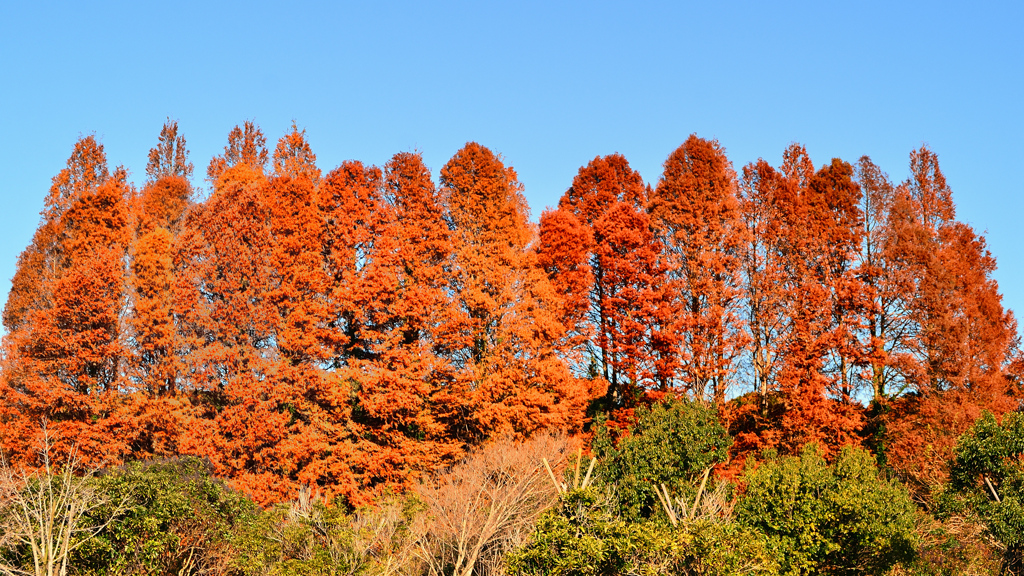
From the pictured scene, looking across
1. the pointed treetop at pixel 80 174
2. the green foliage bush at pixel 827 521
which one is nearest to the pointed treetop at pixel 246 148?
the pointed treetop at pixel 80 174

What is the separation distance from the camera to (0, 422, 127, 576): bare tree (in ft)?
53.2

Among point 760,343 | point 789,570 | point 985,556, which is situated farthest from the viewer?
point 760,343

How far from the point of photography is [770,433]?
2764 centimetres

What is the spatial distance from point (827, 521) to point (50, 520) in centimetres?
1584

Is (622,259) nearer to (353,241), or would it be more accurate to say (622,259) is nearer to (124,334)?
(353,241)

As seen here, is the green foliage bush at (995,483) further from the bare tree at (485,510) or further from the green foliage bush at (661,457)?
the bare tree at (485,510)

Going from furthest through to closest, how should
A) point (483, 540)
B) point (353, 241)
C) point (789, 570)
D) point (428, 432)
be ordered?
1. point (353, 241)
2. point (428, 432)
3. point (483, 540)
4. point (789, 570)

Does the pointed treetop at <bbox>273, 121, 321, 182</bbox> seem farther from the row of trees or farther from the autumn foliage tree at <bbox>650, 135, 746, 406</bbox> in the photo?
the autumn foliage tree at <bbox>650, 135, 746, 406</bbox>

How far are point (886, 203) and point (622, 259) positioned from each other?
10.8 metres

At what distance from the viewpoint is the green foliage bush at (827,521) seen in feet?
54.7

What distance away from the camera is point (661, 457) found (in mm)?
20141

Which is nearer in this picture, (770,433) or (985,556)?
(985,556)

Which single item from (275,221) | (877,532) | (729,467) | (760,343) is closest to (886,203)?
(760,343)

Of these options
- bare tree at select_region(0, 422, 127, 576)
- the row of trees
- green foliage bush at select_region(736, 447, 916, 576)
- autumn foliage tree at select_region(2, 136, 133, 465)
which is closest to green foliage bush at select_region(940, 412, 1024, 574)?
green foliage bush at select_region(736, 447, 916, 576)
